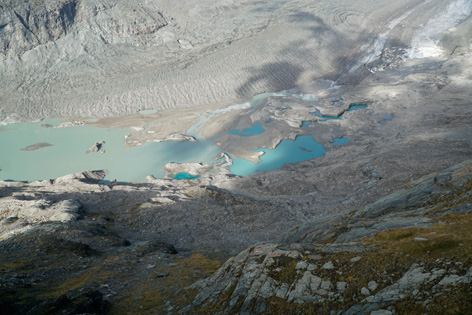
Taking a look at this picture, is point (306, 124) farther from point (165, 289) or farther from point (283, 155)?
point (165, 289)

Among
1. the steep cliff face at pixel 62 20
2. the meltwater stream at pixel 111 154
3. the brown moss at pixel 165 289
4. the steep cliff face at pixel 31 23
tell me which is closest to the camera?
the brown moss at pixel 165 289

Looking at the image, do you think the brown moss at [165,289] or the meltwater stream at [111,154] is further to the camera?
the meltwater stream at [111,154]

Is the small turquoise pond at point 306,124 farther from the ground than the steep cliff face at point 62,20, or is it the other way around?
the steep cliff face at point 62,20

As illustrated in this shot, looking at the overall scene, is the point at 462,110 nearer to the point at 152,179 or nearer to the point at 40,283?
the point at 152,179

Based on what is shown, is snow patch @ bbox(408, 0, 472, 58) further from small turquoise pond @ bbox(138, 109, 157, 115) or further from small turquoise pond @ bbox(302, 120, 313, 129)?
small turquoise pond @ bbox(138, 109, 157, 115)

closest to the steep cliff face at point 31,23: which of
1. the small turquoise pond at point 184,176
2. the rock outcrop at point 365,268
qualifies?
the small turquoise pond at point 184,176

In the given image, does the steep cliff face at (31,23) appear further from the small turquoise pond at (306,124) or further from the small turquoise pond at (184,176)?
the small turquoise pond at (306,124)

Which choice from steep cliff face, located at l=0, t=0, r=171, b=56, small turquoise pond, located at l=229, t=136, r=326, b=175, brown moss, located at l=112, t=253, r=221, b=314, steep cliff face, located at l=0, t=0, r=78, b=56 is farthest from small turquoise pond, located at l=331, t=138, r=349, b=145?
steep cliff face, located at l=0, t=0, r=78, b=56
